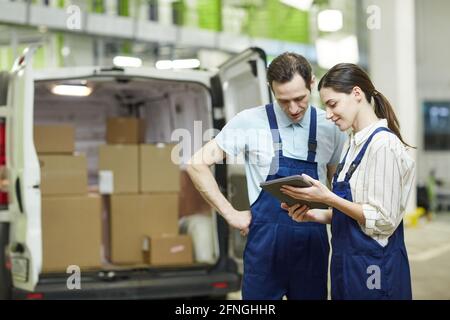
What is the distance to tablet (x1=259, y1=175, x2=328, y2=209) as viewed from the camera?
1771 millimetres

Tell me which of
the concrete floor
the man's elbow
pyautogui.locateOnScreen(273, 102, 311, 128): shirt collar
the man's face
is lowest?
the concrete floor

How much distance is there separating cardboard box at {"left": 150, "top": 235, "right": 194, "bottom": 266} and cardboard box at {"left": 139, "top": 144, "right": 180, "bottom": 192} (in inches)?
12.9

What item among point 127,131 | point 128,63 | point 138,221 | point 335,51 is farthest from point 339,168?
point 127,131

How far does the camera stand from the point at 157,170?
3889 mm

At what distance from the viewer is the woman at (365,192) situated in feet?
5.85

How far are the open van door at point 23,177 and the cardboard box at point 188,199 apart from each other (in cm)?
111

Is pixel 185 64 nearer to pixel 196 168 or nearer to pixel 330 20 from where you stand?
pixel 330 20

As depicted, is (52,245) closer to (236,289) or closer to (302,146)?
(236,289)

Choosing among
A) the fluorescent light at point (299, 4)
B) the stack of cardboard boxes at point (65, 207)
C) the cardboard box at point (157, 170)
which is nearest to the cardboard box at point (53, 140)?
the stack of cardboard boxes at point (65, 207)

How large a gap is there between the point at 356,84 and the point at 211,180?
58cm

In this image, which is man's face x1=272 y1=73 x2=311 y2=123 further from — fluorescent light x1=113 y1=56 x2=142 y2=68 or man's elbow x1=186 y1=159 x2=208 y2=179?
fluorescent light x1=113 y1=56 x2=142 y2=68

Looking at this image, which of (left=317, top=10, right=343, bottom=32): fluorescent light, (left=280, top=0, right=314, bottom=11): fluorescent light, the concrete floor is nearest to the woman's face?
(left=317, top=10, right=343, bottom=32): fluorescent light

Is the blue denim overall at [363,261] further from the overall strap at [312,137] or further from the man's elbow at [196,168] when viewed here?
the man's elbow at [196,168]
